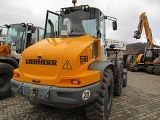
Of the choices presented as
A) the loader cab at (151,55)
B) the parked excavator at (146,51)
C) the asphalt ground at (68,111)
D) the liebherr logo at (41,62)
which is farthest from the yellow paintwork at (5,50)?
the loader cab at (151,55)

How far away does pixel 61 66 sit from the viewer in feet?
12.8

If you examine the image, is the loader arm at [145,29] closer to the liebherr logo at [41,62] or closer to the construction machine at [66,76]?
the construction machine at [66,76]

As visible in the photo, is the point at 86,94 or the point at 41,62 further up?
the point at 41,62

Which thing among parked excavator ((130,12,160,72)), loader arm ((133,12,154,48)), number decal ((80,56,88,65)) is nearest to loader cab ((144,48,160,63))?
parked excavator ((130,12,160,72))

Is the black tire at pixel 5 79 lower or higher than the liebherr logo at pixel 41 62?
lower

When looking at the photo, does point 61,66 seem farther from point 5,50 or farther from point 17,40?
point 17,40

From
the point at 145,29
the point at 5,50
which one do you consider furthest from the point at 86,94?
the point at 145,29

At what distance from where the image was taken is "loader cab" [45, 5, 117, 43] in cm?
527

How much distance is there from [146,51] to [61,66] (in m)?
16.9

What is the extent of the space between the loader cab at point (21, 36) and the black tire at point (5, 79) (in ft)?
3.72

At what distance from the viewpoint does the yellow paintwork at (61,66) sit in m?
3.82

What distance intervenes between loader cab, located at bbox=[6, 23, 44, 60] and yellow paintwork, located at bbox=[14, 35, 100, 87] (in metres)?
3.51

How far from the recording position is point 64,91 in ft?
12.1

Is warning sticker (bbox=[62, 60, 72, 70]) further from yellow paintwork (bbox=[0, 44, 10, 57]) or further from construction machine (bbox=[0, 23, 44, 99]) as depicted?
yellow paintwork (bbox=[0, 44, 10, 57])
